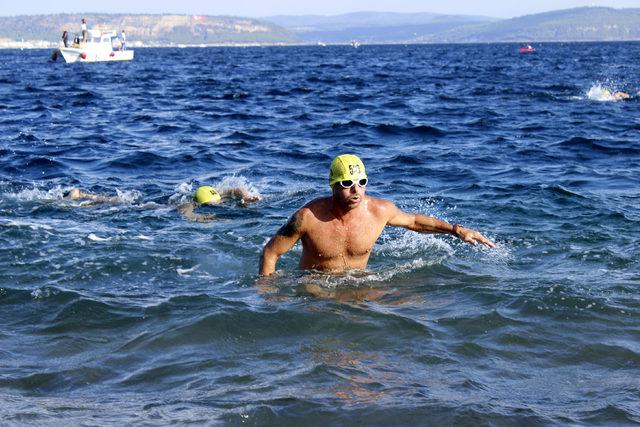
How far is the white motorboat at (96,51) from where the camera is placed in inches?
2322

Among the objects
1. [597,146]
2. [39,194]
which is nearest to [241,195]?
[39,194]

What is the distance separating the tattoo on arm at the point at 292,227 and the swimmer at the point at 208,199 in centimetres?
384

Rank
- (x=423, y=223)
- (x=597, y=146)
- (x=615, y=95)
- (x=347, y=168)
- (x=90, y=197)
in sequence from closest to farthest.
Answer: (x=347, y=168) → (x=423, y=223) → (x=90, y=197) → (x=597, y=146) → (x=615, y=95)

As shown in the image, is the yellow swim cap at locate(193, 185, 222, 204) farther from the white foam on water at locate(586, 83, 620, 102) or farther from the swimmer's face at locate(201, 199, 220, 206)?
the white foam on water at locate(586, 83, 620, 102)

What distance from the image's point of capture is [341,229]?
706 cm

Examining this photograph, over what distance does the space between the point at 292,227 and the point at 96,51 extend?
5746cm

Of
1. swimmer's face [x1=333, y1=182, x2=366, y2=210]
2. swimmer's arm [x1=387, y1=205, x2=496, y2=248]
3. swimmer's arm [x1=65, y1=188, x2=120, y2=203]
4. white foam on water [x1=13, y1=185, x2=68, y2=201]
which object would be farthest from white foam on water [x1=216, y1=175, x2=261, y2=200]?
swimmer's face [x1=333, y1=182, x2=366, y2=210]

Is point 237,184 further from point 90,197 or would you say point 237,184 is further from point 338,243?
point 338,243

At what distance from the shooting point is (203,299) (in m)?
7.18

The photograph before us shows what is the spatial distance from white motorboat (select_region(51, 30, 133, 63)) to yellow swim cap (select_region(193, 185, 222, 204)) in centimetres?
5006

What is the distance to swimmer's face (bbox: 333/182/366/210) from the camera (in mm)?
6598

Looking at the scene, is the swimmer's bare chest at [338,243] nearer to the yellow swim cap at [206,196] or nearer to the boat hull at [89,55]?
the yellow swim cap at [206,196]

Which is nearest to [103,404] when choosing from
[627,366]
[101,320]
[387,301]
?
[101,320]

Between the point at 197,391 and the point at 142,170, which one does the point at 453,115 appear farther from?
the point at 197,391
